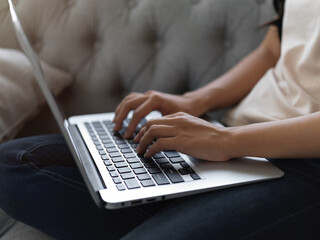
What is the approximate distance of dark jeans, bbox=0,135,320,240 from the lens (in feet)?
1.60

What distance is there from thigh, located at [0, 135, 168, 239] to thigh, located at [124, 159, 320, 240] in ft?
0.28

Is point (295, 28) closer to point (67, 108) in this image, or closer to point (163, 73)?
point (163, 73)

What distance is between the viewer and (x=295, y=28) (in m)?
0.70

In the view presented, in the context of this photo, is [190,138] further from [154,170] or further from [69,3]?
[69,3]

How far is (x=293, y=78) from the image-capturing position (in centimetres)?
67

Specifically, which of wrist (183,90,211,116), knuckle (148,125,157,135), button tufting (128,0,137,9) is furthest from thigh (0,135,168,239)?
button tufting (128,0,137,9)

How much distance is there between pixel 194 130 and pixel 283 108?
199mm

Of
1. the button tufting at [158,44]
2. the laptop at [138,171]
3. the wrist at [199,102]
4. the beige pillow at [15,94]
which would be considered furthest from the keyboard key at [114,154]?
the button tufting at [158,44]

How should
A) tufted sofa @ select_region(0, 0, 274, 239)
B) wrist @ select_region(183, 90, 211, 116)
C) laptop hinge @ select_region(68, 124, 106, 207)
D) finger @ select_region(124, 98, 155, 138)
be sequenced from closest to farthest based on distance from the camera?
laptop hinge @ select_region(68, 124, 106, 207) < finger @ select_region(124, 98, 155, 138) < wrist @ select_region(183, 90, 211, 116) < tufted sofa @ select_region(0, 0, 274, 239)

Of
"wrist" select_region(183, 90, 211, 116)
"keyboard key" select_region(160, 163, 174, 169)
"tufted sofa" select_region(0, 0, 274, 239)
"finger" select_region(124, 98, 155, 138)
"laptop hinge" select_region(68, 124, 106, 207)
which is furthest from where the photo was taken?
"tufted sofa" select_region(0, 0, 274, 239)

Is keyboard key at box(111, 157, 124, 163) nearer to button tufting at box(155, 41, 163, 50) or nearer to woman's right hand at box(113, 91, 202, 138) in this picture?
Result: woman's right hand at box(113, 91, 202, 138)

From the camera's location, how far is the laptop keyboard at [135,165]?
510 millimetres

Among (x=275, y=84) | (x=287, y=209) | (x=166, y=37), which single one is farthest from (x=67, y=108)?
(x=287, y=209)

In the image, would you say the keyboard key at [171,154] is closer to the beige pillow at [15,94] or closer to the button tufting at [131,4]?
the beige pillow at [15,94]
